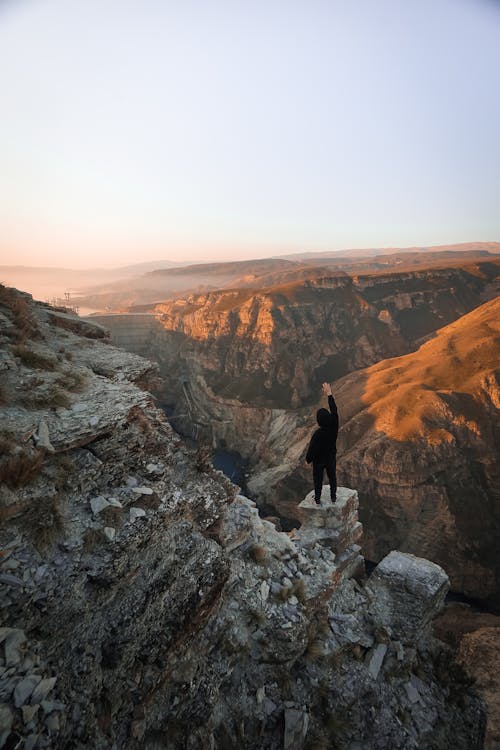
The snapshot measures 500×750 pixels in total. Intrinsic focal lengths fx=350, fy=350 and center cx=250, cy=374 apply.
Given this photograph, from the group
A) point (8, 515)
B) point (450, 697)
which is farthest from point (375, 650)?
point (8, 515)

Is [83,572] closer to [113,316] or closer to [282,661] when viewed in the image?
[282,661]

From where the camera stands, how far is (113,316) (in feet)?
296

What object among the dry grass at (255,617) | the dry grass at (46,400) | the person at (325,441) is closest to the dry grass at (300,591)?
the dry grass at (255,617)

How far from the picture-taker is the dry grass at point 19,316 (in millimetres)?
7789

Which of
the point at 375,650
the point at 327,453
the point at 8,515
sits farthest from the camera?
the point at 327,453

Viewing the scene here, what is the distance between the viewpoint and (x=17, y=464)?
14.5ft

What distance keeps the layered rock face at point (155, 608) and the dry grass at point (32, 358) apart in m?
0.03

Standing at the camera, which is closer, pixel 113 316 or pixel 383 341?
pixel 383 341

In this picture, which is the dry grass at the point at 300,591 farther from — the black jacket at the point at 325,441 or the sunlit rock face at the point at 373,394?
the sunlit rock face at the point at 373,394

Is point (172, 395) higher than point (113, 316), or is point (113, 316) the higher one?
point (113, 316)

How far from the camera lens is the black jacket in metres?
8.17

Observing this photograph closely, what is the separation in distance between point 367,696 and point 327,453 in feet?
15.6

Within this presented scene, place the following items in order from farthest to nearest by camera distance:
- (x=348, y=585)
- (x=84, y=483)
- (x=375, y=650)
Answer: (x=348, y=585) < (x=375, y=650) < (x=84, y=483)

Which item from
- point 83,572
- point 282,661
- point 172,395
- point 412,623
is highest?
point 83,572
